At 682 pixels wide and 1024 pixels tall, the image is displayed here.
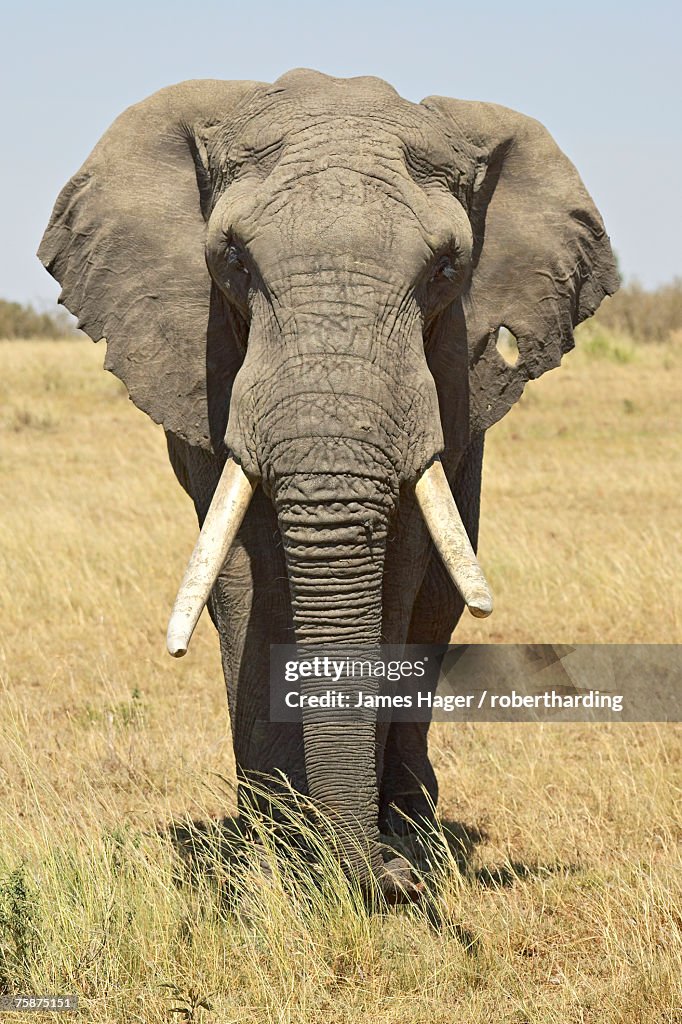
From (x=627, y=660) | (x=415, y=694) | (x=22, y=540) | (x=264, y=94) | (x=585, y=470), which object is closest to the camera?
(x=264, y=94)

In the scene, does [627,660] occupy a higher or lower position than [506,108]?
lower

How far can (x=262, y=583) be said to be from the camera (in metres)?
5.25

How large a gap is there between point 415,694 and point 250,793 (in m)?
1.29

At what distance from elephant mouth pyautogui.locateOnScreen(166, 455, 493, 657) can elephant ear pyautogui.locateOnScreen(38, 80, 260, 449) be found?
716 mm

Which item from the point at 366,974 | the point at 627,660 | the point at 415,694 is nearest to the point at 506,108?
the point at 415,694

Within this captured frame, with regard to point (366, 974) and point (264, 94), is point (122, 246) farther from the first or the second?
point (366, 974)

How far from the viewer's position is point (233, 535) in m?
4.60

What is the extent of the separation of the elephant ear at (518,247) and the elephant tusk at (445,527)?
952mm

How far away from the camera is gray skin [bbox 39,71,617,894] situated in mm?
4391

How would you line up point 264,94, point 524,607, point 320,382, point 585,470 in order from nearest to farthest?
1. point 320,382
2. point 264,94
3. point 524,607
4. point 585,470

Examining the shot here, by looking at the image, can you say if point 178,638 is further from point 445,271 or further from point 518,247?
point 518,247

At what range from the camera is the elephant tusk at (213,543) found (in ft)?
14.5

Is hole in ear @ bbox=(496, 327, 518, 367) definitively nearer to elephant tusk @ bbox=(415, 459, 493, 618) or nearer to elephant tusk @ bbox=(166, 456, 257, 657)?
elephant tusk @ bbox=(415, 459, 493, 618)

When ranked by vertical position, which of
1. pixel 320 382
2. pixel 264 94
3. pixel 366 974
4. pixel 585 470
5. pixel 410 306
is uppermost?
pixel 585 470
